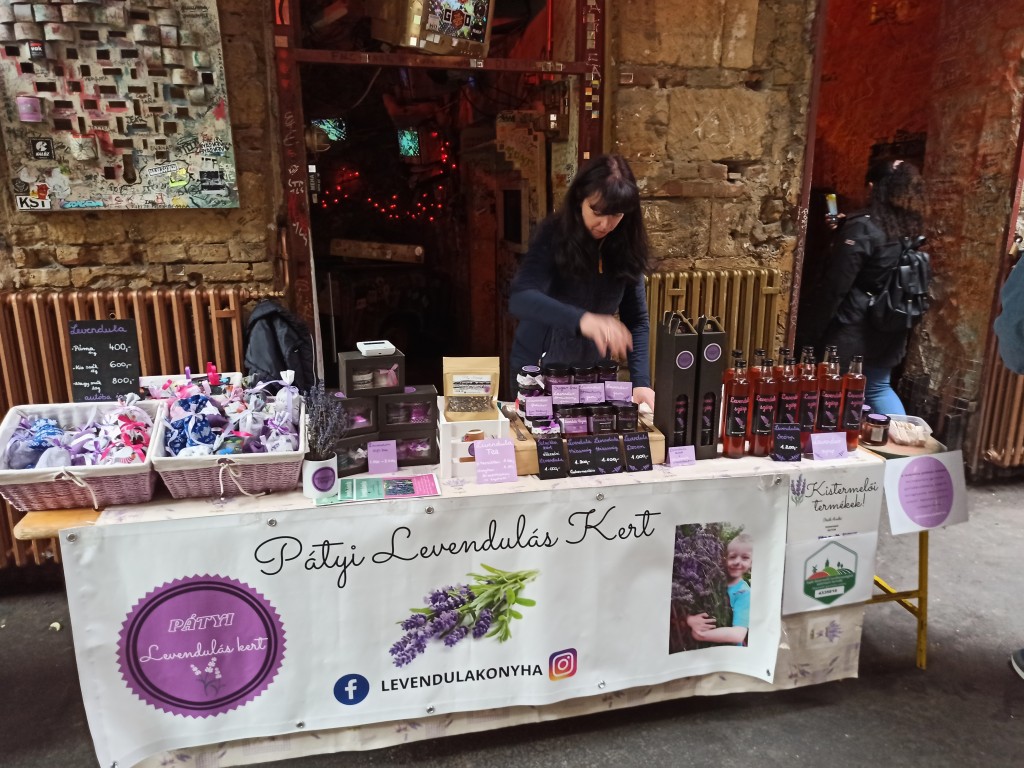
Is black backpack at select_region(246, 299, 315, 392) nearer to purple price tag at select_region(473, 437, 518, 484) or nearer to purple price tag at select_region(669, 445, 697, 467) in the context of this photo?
purple price tag at select_region(473, 437, 518, 484)

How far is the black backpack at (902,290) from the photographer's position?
11.3 ft

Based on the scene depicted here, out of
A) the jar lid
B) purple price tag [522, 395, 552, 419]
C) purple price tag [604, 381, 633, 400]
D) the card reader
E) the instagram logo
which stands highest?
the card reader

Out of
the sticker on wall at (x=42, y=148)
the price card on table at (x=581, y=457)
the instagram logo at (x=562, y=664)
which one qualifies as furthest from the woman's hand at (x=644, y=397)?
the sticker on wall at (x=42, y=148)

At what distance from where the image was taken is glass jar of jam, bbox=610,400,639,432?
6.79 feet

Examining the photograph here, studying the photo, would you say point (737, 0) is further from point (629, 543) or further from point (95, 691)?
point (95, 691)

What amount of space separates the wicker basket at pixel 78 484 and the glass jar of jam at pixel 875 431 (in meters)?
2.11

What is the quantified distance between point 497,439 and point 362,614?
589mm

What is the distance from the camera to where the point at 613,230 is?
2479 millimetres

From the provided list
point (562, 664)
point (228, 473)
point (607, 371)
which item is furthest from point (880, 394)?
point (228, 473)

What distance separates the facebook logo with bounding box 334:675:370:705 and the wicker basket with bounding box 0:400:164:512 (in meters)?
0.71

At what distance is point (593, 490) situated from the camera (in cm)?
197

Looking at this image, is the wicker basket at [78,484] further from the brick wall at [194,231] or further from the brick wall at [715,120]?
the brick wall at [715,120]

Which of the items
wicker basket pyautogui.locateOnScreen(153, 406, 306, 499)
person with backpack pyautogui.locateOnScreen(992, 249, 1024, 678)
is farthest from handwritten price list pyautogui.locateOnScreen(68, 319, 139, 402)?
person with backpack pyautogui.locateOnScreen(992, 249, 1024, 678)

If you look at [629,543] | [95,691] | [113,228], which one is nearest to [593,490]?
[629,543]
